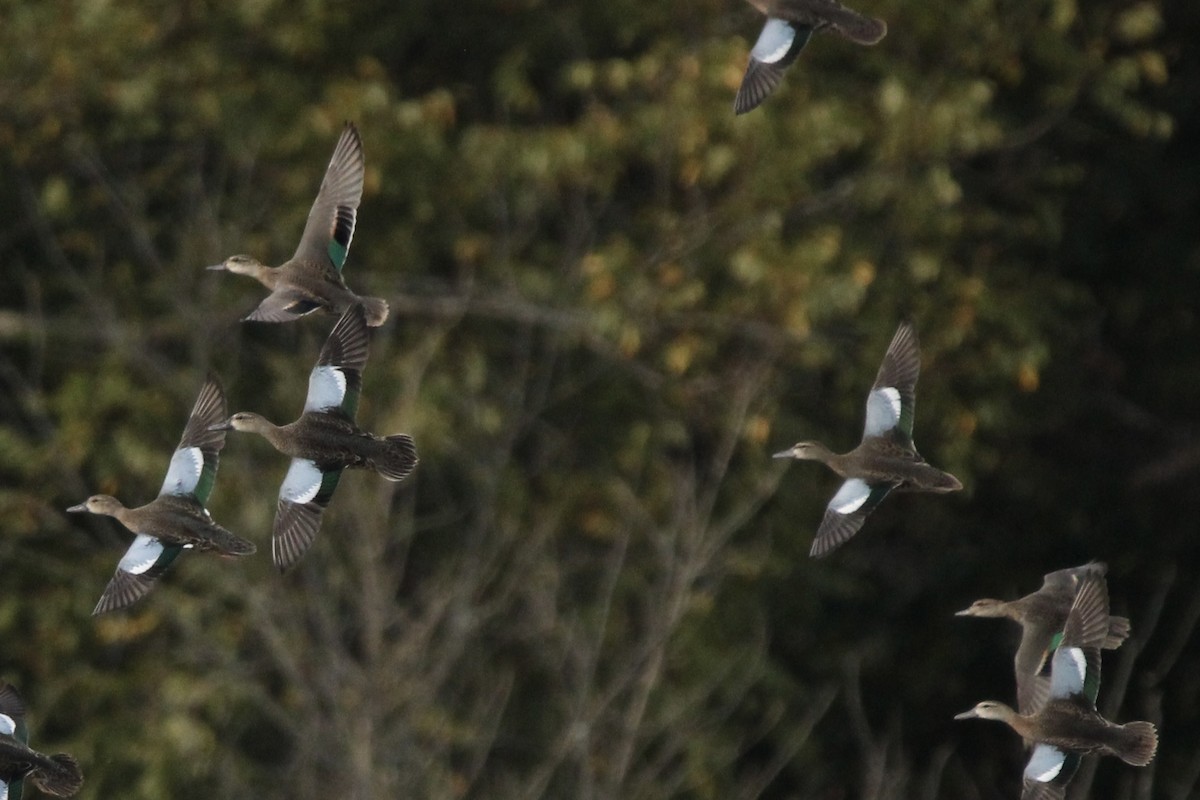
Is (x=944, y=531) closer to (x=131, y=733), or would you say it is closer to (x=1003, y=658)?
(x=1003, y=658)

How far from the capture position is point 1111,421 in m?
16.9

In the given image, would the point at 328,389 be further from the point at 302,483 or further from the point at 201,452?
the point at 201,452

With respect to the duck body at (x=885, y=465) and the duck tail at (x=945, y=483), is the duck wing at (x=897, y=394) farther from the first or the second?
the duck tail at (x=945, y=483)

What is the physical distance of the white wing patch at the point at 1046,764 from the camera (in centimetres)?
671

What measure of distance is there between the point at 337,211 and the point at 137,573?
1.26m

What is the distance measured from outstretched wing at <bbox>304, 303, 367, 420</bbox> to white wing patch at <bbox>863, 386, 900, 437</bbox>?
154 centimetres

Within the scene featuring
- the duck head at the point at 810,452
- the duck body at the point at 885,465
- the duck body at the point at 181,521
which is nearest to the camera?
the duck body at the point at 181,521

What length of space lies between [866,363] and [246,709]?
4.03 meters

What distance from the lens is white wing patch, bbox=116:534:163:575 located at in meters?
6.98

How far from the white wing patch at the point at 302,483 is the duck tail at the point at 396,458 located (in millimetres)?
229

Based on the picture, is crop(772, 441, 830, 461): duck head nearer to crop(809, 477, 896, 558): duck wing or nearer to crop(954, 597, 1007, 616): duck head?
crop(809, 477, 896, 558): duck wing

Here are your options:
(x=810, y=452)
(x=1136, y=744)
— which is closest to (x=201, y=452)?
(x=810, y=452)

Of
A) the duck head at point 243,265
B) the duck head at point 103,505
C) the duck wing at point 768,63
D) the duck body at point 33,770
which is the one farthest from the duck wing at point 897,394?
the duck body at point 33,770

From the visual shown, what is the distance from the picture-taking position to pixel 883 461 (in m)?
7.28
